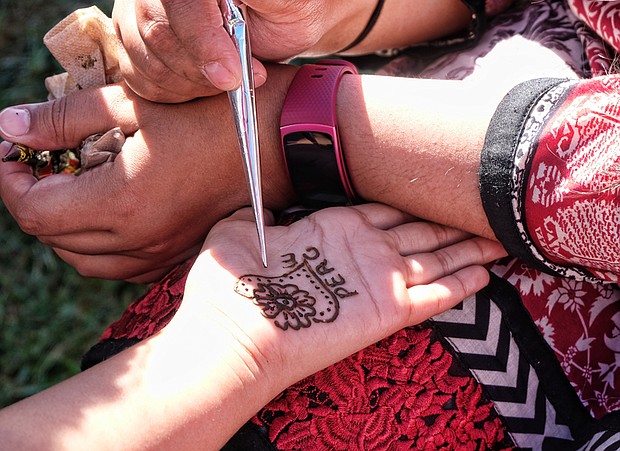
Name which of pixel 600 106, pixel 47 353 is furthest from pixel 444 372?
pixel 47 353

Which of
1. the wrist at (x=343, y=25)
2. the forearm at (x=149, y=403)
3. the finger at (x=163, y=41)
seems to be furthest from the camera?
the wrist at (x=343, y=25)

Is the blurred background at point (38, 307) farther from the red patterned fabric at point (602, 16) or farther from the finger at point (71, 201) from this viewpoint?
the red patterned fabric at point (602, 16)

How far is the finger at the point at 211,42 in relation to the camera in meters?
1.05

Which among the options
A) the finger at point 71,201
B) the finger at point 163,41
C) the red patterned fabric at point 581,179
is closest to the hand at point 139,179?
the finger at point 71,201

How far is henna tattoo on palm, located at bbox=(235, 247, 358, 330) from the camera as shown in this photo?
103cm

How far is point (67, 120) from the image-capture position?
49.8 inches

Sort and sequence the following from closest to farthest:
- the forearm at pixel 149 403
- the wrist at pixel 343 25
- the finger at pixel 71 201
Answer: the forearm at pixel 149 403 → the finger at pixel 71 201 → the wrist at pixel 343 25

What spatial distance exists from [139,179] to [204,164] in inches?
4.5

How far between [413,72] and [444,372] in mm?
728

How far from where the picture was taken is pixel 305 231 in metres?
1.14

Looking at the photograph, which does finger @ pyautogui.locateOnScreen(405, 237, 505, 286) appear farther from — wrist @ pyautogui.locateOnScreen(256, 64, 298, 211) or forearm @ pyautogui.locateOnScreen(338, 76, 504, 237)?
wrist @ pyautogui.locateOnScreen(256, 64, 298, 211)

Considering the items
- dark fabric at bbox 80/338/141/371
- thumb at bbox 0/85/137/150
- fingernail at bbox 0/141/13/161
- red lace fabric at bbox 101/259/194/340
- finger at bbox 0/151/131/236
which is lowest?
dark fabric at bbox 80/338/141/371

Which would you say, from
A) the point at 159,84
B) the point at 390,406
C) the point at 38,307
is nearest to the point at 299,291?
the point at 390,406

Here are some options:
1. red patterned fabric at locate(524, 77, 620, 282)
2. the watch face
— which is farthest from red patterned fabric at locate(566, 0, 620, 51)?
the watch face
